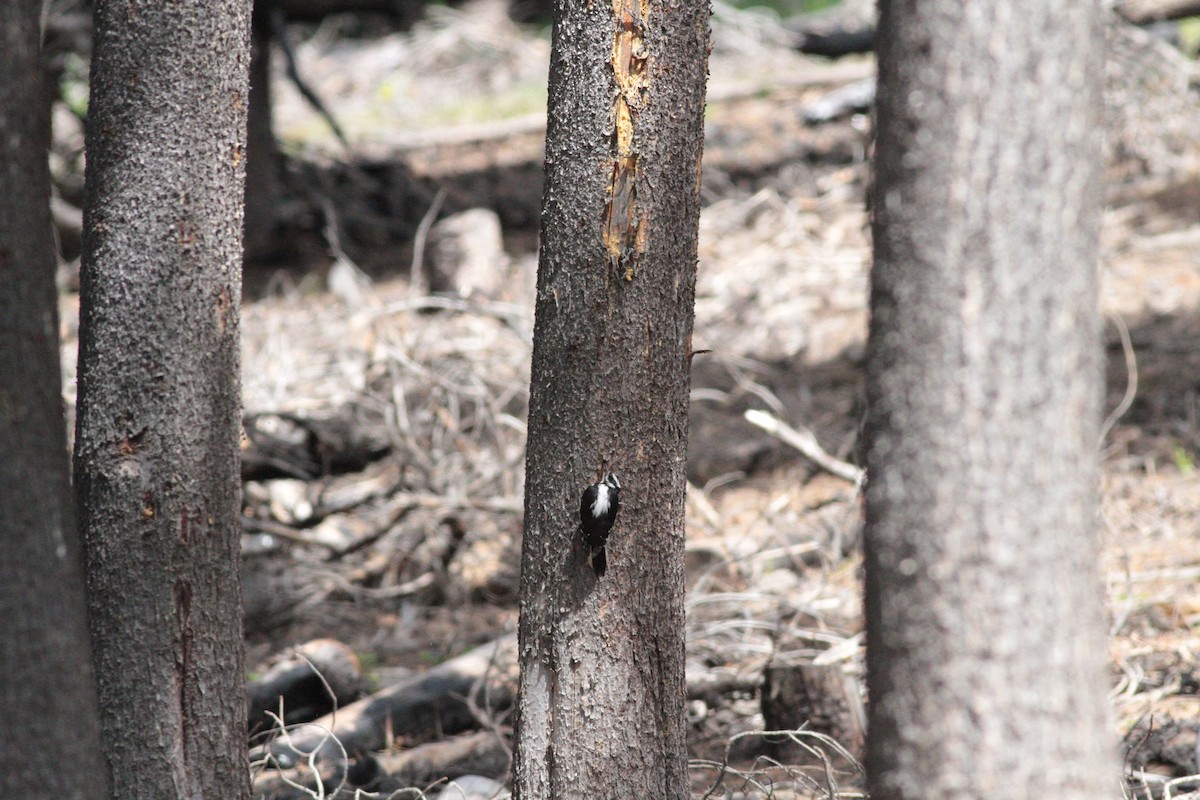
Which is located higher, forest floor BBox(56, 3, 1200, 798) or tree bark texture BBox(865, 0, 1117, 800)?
tree bark texture BBox(865, 0, 1117, 800)

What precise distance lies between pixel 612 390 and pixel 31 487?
115 centimetres

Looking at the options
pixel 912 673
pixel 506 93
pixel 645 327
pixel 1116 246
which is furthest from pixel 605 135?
Result: pixel 506 93

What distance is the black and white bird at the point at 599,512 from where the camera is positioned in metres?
2.42

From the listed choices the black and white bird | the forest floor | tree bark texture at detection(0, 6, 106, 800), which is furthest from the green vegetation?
tree bark texture at detection(0, 6, 106, 800)

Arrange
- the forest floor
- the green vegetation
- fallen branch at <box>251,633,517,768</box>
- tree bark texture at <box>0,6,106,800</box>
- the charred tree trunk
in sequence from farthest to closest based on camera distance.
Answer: the green vegetation, the charred tree trunk, the forest floor, fallen branch at <box>251,633,517,768</box>, tree bark texture at <box>0,6,106,800</box>

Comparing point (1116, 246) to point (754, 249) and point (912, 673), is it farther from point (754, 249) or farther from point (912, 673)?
point (912, 673)

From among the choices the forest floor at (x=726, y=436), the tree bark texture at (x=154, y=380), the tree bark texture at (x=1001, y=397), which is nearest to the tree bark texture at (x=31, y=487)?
the tree bark texture at (x=154, y=380)

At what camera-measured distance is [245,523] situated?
5070 millimetres

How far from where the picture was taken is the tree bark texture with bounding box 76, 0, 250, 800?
2512 millimetres

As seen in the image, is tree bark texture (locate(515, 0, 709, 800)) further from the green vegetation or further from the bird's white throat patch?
the green vegetation

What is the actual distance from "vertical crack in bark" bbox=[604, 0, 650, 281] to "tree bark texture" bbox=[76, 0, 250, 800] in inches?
35.1

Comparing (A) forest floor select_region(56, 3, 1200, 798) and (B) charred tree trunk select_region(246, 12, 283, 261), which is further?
(B) charred tree trunk select_region(246, 12, 283, 261)

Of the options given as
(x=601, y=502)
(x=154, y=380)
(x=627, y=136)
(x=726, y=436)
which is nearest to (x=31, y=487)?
(x=154, y=380)

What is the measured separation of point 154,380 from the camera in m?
2.53
